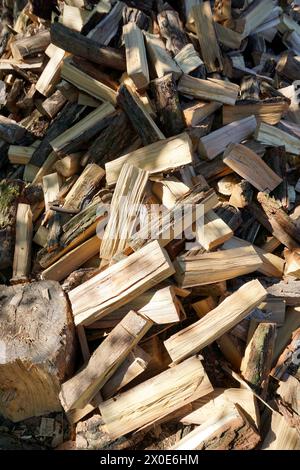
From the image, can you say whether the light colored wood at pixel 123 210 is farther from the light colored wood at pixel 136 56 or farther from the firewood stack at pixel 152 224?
the light colored wood at pixel 136 56

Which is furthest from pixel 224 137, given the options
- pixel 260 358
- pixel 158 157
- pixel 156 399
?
pixel 156 399

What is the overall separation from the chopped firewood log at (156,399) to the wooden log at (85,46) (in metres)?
2.27

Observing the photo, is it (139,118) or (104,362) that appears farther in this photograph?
(139,118)

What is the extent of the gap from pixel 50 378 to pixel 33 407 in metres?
0.33

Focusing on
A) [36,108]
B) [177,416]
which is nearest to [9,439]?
[177,416]

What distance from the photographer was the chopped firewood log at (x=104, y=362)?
288cm

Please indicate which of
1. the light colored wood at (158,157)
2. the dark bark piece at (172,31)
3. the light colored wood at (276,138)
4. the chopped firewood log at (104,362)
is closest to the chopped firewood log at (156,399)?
the chopped firewood log at (104,362)

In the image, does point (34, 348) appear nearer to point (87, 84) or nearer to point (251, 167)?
point (251, 167)

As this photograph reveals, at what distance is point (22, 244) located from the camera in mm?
3600

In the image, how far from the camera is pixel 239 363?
3.14 meters

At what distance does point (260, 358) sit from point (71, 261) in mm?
1345

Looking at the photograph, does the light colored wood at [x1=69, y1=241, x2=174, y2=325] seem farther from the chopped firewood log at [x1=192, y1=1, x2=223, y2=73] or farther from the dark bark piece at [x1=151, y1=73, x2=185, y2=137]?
the chopped firewood log at [x1=192, y1=1, x2=223, y2=73]

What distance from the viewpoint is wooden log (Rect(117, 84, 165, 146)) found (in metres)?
3.57

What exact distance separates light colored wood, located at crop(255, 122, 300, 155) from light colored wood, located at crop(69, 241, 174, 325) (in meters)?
1.36
